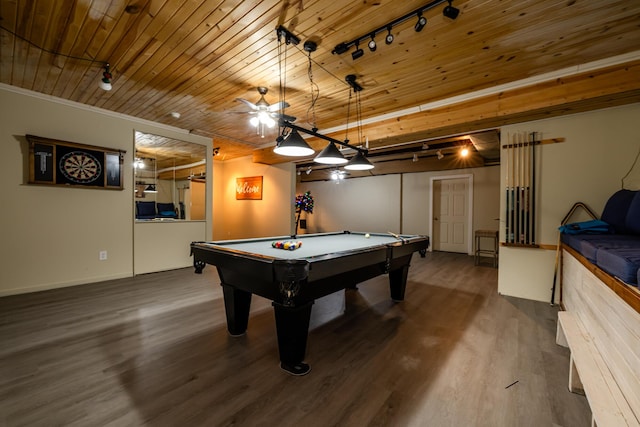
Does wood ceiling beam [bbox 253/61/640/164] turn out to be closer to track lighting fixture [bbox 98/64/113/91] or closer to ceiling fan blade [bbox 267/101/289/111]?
ceiling fan blade [bbox 267/101/289/111]

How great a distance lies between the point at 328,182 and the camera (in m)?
9.88

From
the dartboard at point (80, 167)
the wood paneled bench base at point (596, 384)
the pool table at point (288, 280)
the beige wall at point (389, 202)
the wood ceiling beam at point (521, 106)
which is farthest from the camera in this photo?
the beige wall at point (389, 202)

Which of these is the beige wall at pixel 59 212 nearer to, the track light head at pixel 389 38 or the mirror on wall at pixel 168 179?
the mirror on wall at pixel 168 179

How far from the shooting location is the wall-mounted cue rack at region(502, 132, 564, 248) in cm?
339

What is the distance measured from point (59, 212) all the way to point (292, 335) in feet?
13.0

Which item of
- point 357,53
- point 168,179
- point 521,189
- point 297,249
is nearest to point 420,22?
point 357,53

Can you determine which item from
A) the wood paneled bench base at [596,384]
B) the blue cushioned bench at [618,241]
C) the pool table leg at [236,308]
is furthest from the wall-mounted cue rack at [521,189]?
the pool table leg at [236,308]

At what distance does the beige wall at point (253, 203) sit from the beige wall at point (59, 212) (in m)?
2.56

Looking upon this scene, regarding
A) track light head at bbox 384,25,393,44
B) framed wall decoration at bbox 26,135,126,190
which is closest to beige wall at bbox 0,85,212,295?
framed wall decoration at bbox 26,135,126,190

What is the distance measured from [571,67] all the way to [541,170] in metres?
1.16

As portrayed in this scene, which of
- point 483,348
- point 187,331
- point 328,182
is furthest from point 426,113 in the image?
point 328,182

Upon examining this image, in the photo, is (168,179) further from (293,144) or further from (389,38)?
(389,38)

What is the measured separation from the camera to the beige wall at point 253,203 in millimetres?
6188

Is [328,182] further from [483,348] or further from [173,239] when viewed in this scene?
[483,348]
